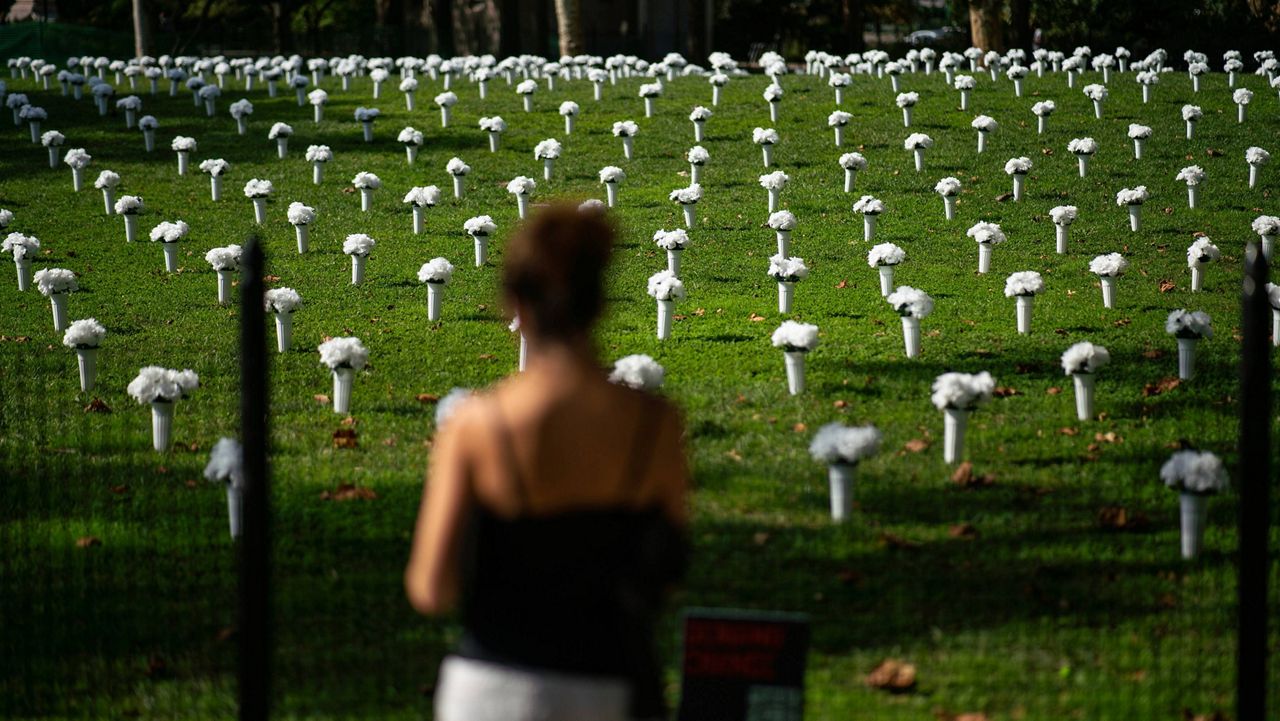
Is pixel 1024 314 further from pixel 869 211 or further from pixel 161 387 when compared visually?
pixel 161 387

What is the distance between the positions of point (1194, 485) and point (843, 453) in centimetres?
178

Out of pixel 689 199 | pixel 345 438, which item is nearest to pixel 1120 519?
pixel 345 438

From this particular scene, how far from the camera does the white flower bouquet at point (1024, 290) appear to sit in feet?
39.6

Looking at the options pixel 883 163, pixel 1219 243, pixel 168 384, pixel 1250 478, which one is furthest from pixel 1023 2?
pixel 1250 478

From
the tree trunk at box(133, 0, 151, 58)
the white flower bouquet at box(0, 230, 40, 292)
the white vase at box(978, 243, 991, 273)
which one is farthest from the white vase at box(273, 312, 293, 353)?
the tree trunk at box(133, 0, 151, 58)

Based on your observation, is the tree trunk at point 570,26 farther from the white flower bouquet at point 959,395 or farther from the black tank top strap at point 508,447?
the black tank top strap at point 508,447

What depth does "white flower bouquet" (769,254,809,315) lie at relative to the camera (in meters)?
12.8

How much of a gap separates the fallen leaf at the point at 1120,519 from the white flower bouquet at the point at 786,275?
16.8ft

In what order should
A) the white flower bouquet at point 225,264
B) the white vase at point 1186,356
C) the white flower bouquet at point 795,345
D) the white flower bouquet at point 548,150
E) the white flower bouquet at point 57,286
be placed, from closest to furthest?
the white flower bouquet at point 795,345
the white vase at point 1186,356
the white flower bouquet at point 57,286
the white flower bouquet at point 225,264
the white flower bouquet at point 548,150

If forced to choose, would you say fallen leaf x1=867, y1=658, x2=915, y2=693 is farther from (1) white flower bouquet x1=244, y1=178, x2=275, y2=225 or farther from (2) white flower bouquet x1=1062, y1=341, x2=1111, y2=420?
(1) white flower bouquet x1=244, y1=178, x2=275, y2=225

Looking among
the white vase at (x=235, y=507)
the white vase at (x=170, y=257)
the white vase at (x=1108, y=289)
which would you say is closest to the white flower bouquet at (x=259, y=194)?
the white vase at (x=170, y=257)

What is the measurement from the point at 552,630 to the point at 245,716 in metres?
1.92

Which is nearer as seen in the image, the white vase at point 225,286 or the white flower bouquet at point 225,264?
the white flower bouquet at point 225,264

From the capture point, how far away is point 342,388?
10289mm
